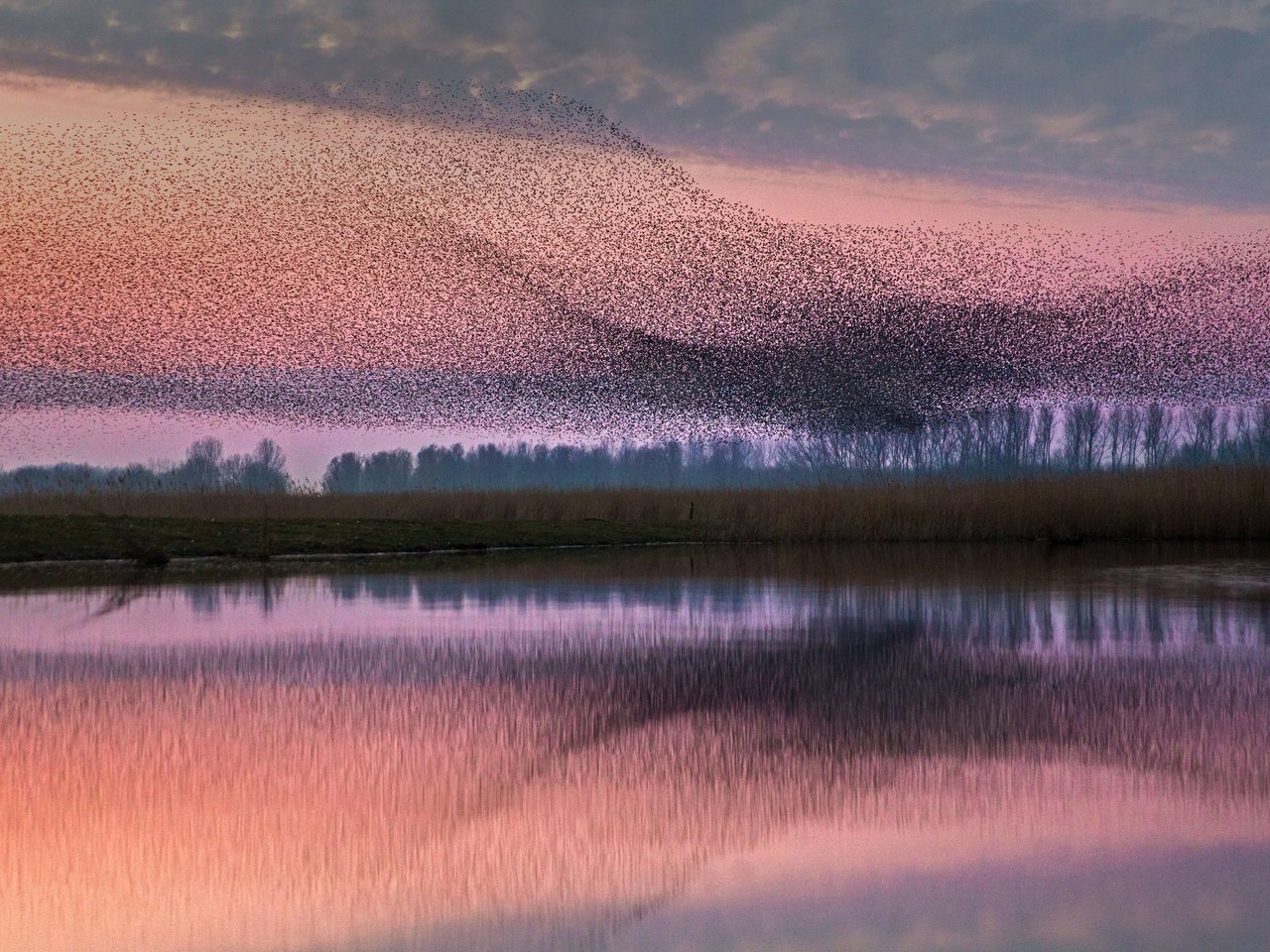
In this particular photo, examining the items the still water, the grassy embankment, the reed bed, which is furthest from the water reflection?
the reed bed

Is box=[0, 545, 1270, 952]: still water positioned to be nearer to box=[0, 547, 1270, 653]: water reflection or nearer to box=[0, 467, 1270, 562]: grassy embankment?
box=[0, 547, 1270, 653]: water reflection

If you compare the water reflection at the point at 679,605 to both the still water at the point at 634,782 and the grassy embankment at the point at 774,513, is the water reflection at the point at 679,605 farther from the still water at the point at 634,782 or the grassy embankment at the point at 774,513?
the grassy embankment at the point at 774,513

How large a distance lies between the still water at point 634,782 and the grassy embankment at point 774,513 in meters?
12.1

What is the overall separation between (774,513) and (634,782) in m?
21.4

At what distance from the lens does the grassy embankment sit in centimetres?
2281

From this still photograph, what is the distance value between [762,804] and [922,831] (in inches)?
26.0

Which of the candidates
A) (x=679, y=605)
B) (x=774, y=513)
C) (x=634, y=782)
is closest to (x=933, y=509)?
(x=774, y=513)

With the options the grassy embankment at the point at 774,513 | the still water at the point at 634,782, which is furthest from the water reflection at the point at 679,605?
the grassy embankment at the point at 774,513

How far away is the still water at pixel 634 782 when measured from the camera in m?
3.83

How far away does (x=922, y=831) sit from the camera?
4684mm

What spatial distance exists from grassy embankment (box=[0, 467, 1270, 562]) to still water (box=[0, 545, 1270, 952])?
1208 centimetres

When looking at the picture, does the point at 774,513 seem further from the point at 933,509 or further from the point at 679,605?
the point at 679,605

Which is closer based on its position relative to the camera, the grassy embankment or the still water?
the still water

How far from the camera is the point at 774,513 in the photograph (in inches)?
1049
